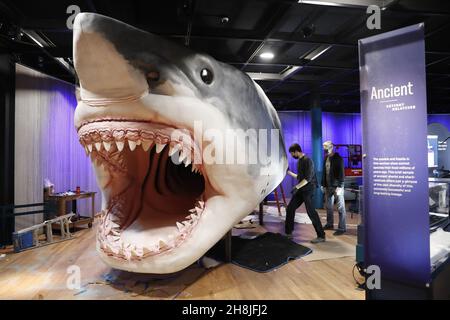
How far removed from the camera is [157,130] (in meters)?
1.95

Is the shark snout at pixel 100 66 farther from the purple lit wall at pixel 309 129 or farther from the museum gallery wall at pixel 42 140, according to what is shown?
the purple lit wall at pixel 309 129

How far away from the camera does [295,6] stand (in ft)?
13.3

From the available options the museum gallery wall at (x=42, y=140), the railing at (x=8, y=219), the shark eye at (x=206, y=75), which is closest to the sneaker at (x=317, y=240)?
the shark eye at (x=206, y=75)

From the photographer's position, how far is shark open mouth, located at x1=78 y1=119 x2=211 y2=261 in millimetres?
1938

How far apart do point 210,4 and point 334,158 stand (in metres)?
3.43

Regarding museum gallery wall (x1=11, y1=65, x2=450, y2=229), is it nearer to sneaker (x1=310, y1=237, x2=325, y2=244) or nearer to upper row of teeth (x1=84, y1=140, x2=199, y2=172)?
upper row of teeth (x1=84, y1=140, x2=199, y2=172)

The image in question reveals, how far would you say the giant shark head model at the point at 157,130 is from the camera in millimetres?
1783

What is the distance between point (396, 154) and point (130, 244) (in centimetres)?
212

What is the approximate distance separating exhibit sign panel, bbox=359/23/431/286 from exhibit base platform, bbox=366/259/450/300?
0.05 metres

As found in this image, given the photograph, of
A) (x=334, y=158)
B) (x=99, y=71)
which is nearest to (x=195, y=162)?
(x=99, y=71)

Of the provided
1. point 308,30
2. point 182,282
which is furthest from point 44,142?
point 308,30

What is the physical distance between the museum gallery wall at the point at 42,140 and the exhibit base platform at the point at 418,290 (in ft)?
18.9

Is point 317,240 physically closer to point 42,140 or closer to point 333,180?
point 333,180
